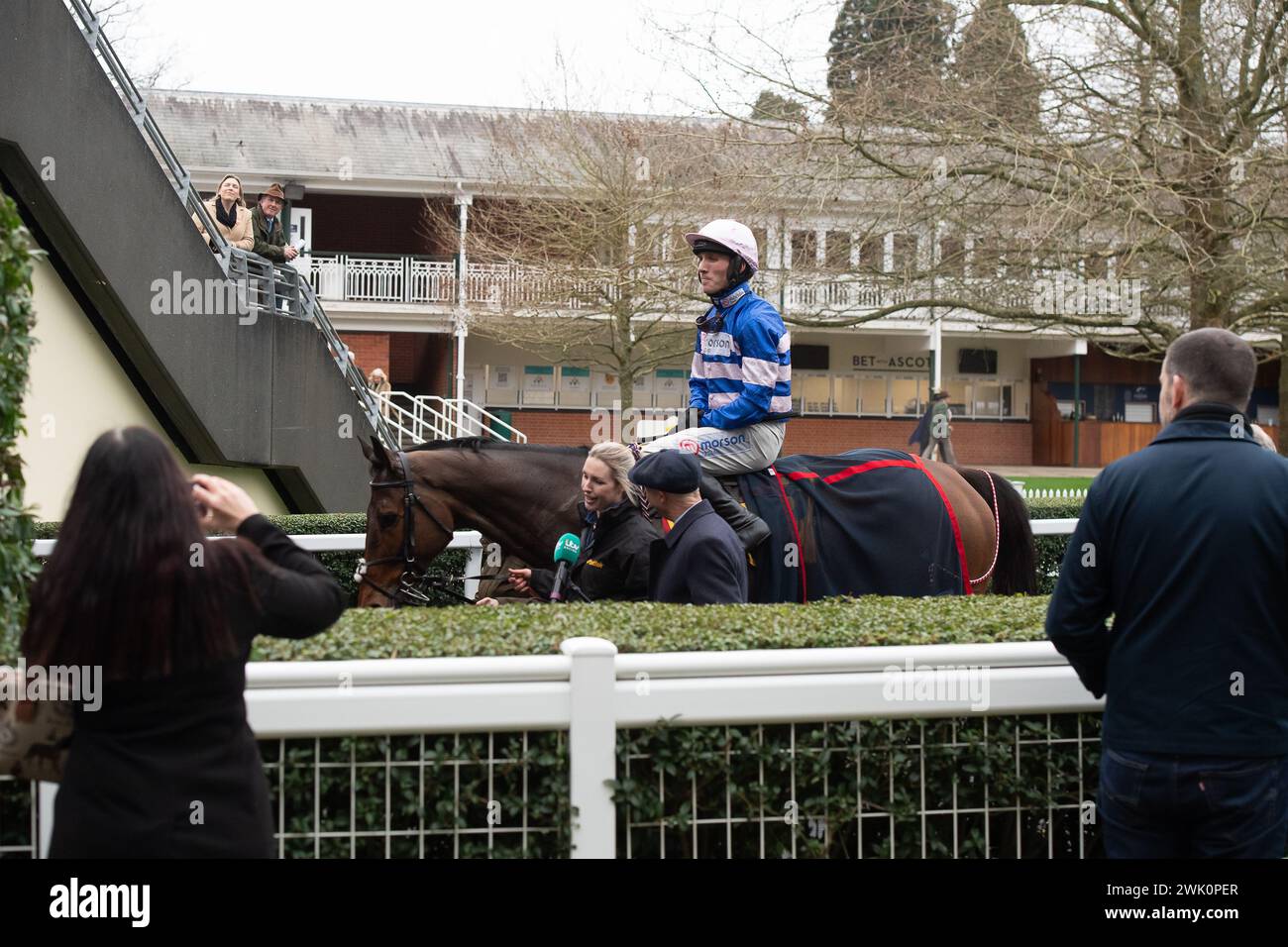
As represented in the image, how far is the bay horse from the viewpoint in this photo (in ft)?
22.0

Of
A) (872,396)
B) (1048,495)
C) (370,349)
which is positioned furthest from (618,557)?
(872,396)

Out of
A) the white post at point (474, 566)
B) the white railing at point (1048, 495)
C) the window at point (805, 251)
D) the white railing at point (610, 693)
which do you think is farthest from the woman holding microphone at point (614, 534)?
the white railing at point (1048, 495)

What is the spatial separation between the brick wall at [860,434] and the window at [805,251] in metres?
18.3

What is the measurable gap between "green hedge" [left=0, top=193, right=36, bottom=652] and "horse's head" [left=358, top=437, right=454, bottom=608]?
2905 millimetres

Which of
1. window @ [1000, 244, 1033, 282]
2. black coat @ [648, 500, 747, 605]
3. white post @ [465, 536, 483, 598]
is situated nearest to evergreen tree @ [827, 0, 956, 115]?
window @ [1000, 244, 1033, 282]

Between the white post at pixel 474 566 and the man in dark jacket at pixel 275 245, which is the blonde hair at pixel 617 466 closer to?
the white post at pixel 474 566

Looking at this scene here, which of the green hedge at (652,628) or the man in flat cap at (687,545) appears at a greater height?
the man in flat cap at (687,545)

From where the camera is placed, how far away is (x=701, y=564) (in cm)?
521

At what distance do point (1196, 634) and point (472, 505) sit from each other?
14.2ft

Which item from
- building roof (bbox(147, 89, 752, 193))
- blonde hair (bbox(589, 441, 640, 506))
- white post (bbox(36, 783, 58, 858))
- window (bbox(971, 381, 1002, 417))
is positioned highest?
building roof (bbox(147, 89, 752, 193))

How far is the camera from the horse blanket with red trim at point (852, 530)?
634 centimetres

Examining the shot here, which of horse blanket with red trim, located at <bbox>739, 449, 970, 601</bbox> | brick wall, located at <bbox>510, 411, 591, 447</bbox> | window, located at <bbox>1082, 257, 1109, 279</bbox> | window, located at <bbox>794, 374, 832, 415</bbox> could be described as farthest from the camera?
window, located at <bbox>794, 374, 832, 415</bbox>

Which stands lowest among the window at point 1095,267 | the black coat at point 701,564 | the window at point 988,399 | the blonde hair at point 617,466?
the black coat at point 701,564

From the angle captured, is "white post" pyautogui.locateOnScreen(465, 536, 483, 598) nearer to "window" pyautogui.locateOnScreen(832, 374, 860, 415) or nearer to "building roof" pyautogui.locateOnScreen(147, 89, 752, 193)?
"building roof" pyautogui.locateOnScreen(147, 89, 752, 193)
